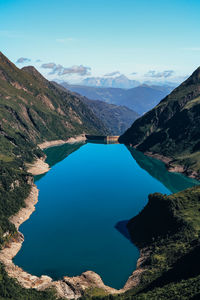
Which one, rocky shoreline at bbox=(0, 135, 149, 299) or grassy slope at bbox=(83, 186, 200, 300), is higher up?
grassy slope at bbox=(83, 186, 200, 300)

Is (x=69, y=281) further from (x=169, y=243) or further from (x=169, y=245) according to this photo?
(x=169, y=243)

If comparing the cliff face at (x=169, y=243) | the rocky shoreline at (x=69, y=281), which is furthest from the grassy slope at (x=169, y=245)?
the rocky shoreline at (x=69, y=281)

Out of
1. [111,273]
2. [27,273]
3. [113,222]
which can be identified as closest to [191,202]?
[113,222]

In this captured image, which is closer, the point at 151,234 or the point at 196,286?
the point at 196,286

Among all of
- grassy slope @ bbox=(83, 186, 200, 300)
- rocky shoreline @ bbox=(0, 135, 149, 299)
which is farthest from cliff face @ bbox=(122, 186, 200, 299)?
rocky shoreline @ bbox=(0, 135, 149, 299)

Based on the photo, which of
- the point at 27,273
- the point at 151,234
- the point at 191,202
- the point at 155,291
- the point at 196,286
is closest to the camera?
the point at 196,286

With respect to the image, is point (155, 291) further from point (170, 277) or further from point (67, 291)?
point (67, 291)

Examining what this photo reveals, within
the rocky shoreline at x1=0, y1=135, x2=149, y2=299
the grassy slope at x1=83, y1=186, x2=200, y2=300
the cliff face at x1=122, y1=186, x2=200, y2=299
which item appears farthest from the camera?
the rocky shoreline at x1=0, y1=135, x2=149, y2=299

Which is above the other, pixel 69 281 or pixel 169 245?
pixel 169 245

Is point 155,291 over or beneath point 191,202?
beneath

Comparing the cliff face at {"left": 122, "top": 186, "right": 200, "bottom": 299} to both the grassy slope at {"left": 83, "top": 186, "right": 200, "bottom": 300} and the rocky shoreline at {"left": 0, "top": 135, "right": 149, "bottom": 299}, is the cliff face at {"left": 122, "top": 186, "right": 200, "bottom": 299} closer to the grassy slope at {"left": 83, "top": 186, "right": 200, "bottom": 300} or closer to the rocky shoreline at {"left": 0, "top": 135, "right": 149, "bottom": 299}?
the grassy slope at {"left": 83, "top": 186, "right": 200, "bottom": 300}

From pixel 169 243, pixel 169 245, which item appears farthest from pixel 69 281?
pixel 169 243
